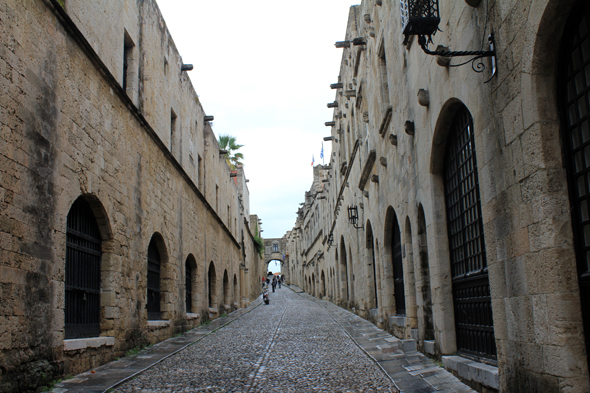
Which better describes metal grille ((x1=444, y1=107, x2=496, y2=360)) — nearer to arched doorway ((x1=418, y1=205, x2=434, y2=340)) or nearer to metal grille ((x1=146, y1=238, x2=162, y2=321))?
arched doorway ((x1=418, y1=205, x2=434, y2=340))

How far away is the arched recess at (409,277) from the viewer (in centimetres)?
935

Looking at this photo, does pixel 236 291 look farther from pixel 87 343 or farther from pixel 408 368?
pixel 408 368

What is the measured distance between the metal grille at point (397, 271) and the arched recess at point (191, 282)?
6.75 m

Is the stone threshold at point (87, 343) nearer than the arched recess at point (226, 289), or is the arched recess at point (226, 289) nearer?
the stone threshold at point (87, 343)

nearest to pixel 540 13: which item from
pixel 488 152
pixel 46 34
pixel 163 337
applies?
pixel 488 152

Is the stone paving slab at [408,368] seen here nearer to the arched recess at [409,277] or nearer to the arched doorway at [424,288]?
the arched doorway at [424,288]

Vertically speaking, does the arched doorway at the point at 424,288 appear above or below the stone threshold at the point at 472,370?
above

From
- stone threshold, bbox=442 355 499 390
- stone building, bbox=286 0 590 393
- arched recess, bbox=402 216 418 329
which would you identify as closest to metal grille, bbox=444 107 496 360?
stone building, bbox=286 0 590 393

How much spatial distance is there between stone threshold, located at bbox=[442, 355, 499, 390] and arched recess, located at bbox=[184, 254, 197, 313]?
1066 cm

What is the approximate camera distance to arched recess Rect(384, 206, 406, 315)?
11465mm

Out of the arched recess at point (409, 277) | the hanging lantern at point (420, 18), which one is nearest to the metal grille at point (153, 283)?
the arched recess at point (409, 277)

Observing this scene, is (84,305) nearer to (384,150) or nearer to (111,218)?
(111,218)

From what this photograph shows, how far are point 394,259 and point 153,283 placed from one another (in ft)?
18.8

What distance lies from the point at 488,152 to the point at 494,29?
3.76 ft
